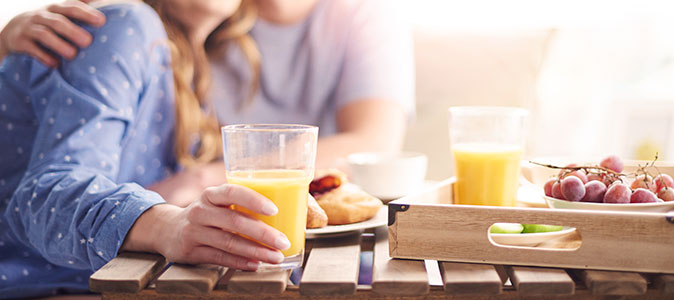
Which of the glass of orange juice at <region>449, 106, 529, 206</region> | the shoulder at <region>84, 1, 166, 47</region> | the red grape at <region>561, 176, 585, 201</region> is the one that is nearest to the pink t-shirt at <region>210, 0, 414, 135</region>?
the shoulder at <region>84, 1, 166, 47</region>

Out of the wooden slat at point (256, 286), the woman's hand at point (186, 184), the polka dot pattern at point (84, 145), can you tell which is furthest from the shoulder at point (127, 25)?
the wooden slat at point (256, 286)

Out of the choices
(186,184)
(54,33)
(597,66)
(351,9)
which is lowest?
(186,184)

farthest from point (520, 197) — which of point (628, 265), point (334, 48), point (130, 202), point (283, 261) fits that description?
point (334, 48)

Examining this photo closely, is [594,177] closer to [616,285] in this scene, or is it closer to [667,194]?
[667,194]

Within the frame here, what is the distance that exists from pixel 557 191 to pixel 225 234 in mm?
449

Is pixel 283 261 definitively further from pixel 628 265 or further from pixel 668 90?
pixel 668 90

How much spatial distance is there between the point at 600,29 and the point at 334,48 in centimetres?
213

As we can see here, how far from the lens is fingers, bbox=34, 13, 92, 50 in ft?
4.01

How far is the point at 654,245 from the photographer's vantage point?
28.1 inches

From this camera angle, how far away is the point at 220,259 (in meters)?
0.75

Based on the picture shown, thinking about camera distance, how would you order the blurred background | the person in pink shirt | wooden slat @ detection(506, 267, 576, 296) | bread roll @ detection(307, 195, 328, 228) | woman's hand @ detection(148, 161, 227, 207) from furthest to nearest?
the blurred background < the person in pink shirt < woman's hand @ detection(148, 161, 227, 207) < bread roll @ detection(307, 195, 328, 228) < wooden slat @ detection(506, 267, 576, 296)

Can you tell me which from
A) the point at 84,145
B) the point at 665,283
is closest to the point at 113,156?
the point at 84,145

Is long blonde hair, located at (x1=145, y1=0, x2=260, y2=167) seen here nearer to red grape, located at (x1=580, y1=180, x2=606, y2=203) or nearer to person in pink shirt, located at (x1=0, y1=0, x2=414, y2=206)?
person in pink shirt, located at (x1=0, y1=0, x2=414, y2=206)

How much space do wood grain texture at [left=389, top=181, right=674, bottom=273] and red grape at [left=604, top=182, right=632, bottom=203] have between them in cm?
9
